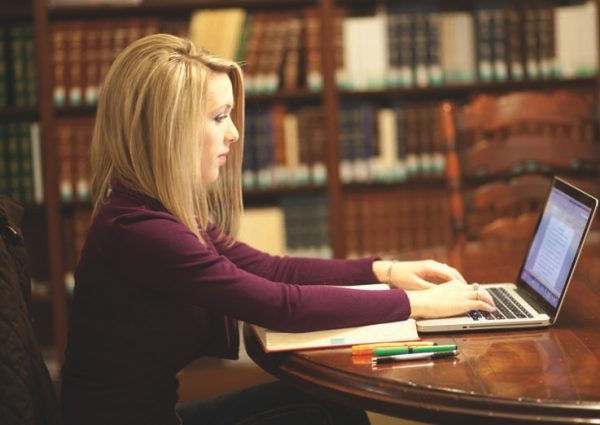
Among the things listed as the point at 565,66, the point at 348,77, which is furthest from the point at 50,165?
the point at 565,66

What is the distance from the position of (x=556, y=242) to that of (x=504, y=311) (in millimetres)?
188

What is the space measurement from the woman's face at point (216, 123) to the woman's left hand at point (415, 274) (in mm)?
409

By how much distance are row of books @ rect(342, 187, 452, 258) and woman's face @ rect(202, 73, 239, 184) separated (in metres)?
1.88

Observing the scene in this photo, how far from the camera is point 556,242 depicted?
1.66m

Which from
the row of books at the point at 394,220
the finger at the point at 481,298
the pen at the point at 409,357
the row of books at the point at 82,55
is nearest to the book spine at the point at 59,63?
the row of books at the point at 82,55

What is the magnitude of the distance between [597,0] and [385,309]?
2.35 metres

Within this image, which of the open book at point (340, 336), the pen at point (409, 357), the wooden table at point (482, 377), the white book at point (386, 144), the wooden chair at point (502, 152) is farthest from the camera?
the white book at point (386, 144)

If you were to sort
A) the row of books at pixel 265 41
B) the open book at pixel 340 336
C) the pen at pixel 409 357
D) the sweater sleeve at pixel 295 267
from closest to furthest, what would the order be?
A: the pen at pixel 409 357
the open book at pixel 340 336
the sweater sleeve at pixel 295 267
the row of books at pixel 265 41

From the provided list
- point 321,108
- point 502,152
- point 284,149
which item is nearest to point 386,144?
point 321,108

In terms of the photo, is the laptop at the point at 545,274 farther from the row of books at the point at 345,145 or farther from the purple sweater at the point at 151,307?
the row of books at the point at 345,145

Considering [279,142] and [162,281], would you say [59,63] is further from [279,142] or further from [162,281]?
[162,281]

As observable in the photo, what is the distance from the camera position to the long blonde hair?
1.53m

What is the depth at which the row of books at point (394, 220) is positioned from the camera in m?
3.52

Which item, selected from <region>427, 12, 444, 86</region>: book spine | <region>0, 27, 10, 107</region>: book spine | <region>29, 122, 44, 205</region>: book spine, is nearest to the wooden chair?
<region>427, 12, 444, 86</region>: book spine
